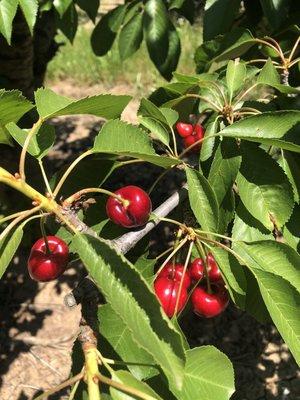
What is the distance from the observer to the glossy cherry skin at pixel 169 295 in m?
1.18

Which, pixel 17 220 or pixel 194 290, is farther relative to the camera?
pixel 194 290

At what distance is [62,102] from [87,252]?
364 millimetres

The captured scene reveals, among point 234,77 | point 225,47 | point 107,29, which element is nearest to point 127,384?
point 234,77

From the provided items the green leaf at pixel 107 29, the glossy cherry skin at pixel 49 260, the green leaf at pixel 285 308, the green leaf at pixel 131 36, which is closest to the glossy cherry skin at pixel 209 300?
the green leaf at pixel 285 308

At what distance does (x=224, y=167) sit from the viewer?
1.21m

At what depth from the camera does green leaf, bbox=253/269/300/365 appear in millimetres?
991

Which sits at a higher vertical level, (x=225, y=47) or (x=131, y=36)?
(x=225, y=47)

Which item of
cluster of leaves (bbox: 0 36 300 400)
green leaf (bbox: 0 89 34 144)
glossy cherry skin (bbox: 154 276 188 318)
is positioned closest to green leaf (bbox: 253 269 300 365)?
cluster of leaves (bbox: 0 36 300 400)

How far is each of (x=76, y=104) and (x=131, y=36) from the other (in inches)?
53.1

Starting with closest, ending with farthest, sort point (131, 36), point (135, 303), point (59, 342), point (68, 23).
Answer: point (135, 303), point (68, 23), point (131, 36), point (59, 342)

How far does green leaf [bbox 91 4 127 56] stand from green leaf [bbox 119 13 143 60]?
0.07 meters

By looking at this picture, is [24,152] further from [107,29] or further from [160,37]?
[107,29]

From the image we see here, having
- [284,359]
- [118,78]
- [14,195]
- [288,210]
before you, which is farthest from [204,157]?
[118,78]

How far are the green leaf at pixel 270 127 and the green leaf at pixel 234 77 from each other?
227mm
